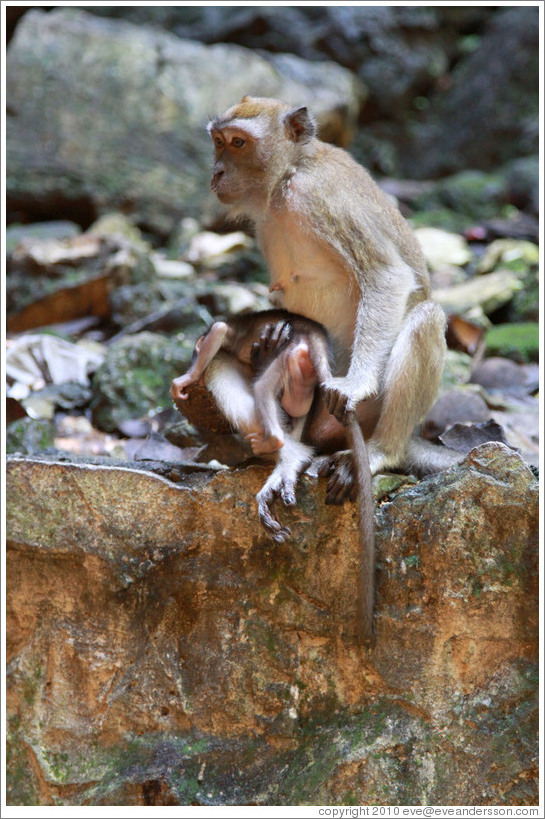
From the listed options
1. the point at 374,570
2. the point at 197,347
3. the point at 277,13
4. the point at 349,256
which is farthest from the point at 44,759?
the point at 277,13

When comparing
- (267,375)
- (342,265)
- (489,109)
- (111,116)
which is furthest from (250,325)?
(489,109)

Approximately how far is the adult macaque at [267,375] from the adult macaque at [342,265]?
0.47ft

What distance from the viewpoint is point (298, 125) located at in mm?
4406

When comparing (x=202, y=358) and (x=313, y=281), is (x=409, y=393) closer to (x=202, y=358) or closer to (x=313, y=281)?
(x=313, y=281)

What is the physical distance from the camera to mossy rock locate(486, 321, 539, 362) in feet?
26.0

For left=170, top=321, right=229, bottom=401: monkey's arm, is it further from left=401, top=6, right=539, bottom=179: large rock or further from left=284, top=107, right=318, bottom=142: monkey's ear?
left=401, top=6, right=539, bottom=179: large rock

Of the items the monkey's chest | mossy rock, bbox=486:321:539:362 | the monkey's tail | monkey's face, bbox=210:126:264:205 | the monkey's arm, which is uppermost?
monkey's face, bbox=210:126:264:205

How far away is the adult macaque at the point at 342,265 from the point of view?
4055 millimetres

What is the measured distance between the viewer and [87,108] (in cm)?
1155

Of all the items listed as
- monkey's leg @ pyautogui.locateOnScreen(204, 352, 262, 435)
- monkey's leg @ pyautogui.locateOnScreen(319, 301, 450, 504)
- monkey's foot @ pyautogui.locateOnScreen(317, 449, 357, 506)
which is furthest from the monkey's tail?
monkey's leg @ pyautogui.locateOnScreen(204, 352, 262, 435)

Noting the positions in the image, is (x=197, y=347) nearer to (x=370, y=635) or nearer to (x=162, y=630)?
(x=162, y=630)

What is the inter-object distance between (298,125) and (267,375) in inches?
53.7

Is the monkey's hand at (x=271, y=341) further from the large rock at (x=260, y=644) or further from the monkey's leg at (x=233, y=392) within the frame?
the large rock at (x=260, y=644)

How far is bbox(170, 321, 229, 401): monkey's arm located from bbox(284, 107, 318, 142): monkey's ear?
110cm
